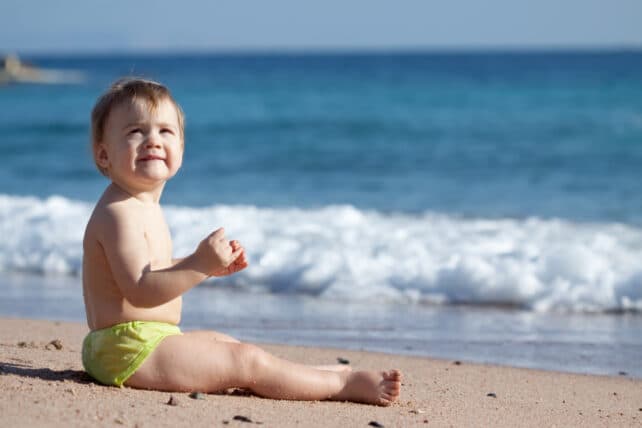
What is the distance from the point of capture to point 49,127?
21.1 m

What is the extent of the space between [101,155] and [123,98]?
22 cm

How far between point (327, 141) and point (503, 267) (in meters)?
11.7

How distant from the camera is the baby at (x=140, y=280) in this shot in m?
3.26

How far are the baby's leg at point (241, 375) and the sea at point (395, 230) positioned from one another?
1.21 metres

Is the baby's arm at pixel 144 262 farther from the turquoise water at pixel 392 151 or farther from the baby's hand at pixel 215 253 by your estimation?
the turquoise water at pixel 392 151

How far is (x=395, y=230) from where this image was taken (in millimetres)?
8523

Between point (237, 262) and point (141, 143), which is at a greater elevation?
point (141, 143)

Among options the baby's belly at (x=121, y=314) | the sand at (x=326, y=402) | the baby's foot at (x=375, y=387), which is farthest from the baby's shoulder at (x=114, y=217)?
the baby's foot at (x=375, y=387)

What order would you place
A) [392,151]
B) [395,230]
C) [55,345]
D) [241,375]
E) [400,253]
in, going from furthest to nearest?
[392,151], [395,230], [400,253], [55,345], [241,375]

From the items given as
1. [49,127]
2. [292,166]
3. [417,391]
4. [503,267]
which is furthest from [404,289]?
[49,127]

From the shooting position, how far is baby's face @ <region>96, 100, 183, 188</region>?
329 centimetres

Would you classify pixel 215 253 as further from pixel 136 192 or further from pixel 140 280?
pixel 136 192

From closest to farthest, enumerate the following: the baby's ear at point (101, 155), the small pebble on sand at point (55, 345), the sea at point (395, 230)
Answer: the baby's ear at point (101, 155), the small pebble on sand at point (55, 345), the sea at point (395, 230)

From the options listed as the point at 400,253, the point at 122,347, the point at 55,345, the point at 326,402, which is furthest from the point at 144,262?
the point at 400,253
